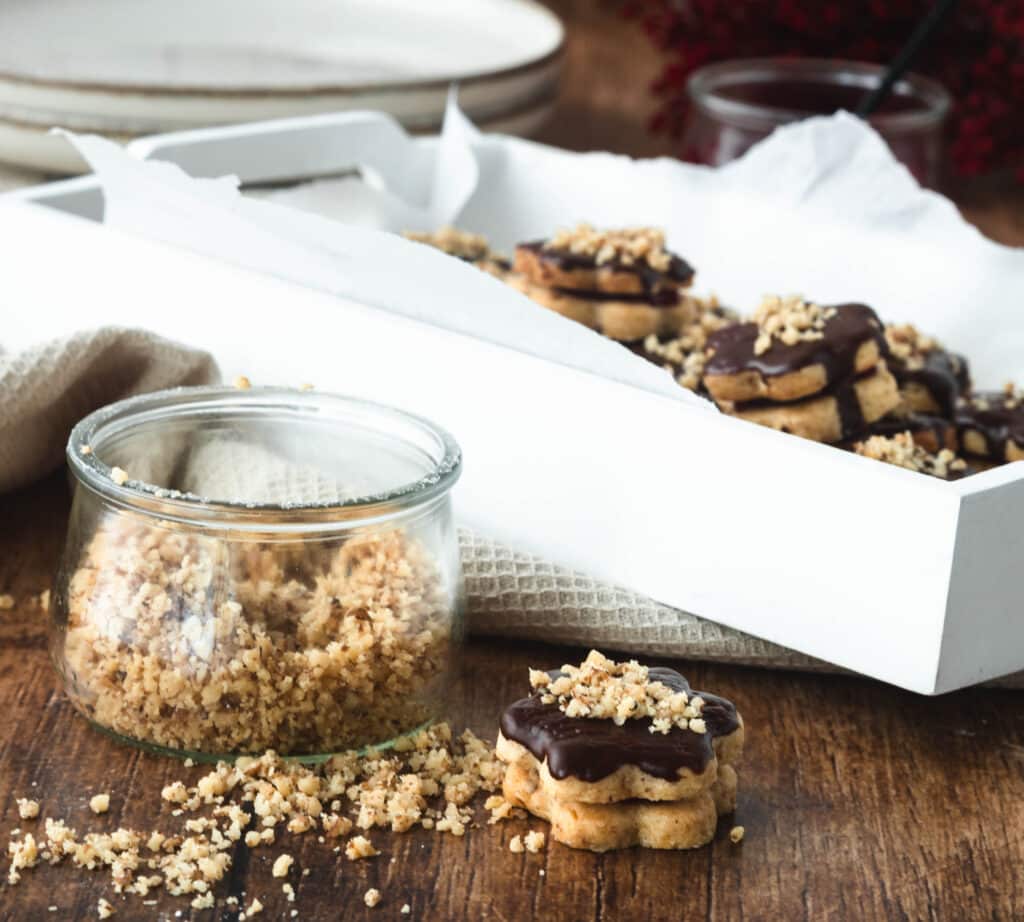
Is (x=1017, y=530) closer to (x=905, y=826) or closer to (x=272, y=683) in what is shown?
(x=905, y=826)

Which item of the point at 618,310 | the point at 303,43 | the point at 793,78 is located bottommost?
the point at 303,43

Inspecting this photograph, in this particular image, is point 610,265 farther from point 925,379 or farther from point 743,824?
point 743,824

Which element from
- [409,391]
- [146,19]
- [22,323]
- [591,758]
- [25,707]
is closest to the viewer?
[591,758]

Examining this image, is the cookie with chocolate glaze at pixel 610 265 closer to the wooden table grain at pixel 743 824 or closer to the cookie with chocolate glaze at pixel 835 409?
the cookie with chocolate glaze at pixel 835 409

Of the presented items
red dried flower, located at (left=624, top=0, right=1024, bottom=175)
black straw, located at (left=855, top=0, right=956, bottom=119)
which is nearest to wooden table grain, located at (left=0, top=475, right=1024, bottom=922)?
black straw, located at (left=855, top=0, right=956, bottom=119)

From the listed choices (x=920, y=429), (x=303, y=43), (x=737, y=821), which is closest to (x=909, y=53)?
(x=920, y=429)

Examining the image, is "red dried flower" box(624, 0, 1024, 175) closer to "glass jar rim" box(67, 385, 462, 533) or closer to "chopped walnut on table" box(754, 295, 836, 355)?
"chopped walnut on table" box(754, 295, 836, 355)

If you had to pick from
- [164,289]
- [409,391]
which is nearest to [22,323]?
[164,289]

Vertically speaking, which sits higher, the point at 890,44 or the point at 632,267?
the point at 632,267
